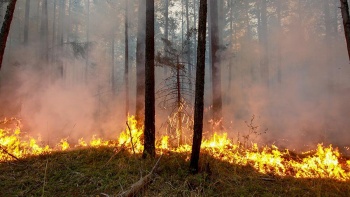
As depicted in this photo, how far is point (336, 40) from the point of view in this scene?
70.0 ft

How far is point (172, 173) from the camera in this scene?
18.9 ft

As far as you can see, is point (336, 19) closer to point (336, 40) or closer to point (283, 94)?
point (336, 40)

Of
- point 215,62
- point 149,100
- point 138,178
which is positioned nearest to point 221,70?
point 215,62

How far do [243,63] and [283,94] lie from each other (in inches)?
348

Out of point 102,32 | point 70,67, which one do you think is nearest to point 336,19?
point 102,32

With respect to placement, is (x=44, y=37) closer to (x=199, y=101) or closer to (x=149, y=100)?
(x=149, y=100)

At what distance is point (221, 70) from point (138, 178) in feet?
51.1

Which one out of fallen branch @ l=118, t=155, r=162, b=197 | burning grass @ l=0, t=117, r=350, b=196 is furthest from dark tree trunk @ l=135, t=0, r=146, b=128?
fallen branch @ l=118, t=155, r=162, b=197

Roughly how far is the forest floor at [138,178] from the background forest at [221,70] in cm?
227

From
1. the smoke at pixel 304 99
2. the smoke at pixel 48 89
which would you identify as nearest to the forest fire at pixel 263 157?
the smoke at pixel 48 89

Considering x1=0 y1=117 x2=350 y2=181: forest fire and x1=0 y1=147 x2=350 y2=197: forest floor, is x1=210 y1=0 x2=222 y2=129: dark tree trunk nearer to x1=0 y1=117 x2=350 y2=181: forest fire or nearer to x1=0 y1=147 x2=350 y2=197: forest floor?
x1=0 y1=117 x2=350 y2=181: forest fire

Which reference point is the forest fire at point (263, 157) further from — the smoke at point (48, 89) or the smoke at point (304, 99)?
the smoke at point (304, 99)

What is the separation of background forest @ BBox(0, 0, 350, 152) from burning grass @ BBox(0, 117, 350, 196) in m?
1.60

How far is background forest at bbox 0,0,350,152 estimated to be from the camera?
13.5 metres
